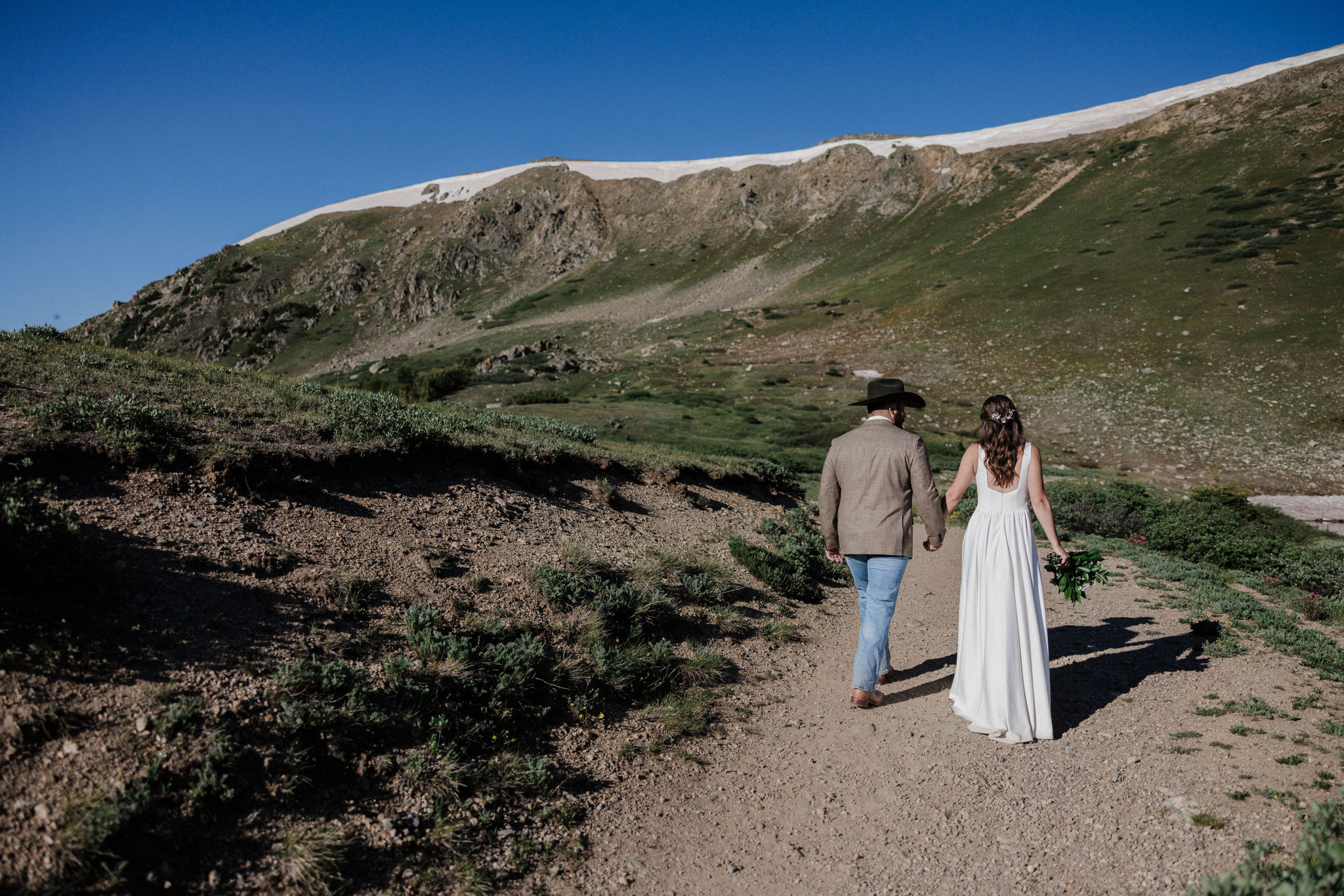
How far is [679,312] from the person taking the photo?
7962 cm

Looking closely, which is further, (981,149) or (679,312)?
(981,149)

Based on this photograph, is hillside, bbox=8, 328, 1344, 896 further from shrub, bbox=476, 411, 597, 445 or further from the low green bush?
shrub, bbox=476, 411, 597, 445

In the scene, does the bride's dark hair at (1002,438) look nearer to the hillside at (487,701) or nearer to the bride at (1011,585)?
the bride at (1011,585)

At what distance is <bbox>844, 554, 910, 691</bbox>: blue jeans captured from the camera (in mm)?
5973

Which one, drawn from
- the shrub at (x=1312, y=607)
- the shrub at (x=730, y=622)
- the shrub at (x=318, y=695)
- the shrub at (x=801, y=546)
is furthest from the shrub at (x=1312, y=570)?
the shrub at (x=318, y=695)

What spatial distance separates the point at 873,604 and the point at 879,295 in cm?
6385

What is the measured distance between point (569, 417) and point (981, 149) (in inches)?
3745

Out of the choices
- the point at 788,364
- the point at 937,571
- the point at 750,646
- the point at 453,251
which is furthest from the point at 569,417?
the point at 453,251

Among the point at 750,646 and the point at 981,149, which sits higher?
the point at 981,149

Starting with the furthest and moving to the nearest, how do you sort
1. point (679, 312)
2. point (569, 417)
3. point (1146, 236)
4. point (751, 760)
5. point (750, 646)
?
point (679, 312), point (1146, 236), point (569, 417), point (750, 646), point (751, 760)

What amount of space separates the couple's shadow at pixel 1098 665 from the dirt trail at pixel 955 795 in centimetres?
3

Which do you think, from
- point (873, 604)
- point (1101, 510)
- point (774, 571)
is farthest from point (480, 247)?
point (873, 604)

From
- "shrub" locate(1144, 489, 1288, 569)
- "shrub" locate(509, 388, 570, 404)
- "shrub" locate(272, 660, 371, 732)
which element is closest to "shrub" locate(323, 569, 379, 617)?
"shrub" locate(272, 660, 371, 732)

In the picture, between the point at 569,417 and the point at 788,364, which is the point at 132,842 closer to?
the point at 569,417
